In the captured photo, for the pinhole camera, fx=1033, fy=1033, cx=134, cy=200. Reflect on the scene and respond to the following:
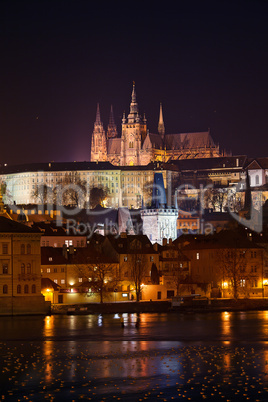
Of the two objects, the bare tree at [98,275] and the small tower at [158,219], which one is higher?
the small tower at [158,219]

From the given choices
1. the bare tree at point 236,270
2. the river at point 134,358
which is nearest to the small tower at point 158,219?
the bare tree at point 236,270

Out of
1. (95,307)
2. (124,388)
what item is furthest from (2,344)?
(95,307)

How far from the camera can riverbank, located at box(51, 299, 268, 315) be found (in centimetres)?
6656

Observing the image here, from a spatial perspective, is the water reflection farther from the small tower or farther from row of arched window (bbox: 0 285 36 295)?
the small tower

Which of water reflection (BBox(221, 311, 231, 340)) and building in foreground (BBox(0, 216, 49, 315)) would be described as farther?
building in foreground (BBox(0, 216, 49, 315))

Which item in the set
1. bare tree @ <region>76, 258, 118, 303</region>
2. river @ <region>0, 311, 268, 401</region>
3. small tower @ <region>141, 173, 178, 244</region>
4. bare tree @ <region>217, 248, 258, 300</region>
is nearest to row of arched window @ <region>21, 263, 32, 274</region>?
Result: river @ <region>0, 311, 268, 401</region>

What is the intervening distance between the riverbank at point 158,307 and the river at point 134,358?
2.81 m

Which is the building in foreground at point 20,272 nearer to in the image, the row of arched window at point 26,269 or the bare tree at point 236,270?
the row of arched window at point 26,269

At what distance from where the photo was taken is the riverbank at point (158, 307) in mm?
66562

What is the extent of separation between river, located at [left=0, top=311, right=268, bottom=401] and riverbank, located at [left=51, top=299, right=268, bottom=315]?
2.81m

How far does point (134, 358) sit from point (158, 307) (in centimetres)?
2487

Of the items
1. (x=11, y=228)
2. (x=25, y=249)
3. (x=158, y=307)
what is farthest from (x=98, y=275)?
(x=11, y=228)

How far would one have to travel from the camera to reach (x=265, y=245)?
83.6 m

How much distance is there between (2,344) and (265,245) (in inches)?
1521
